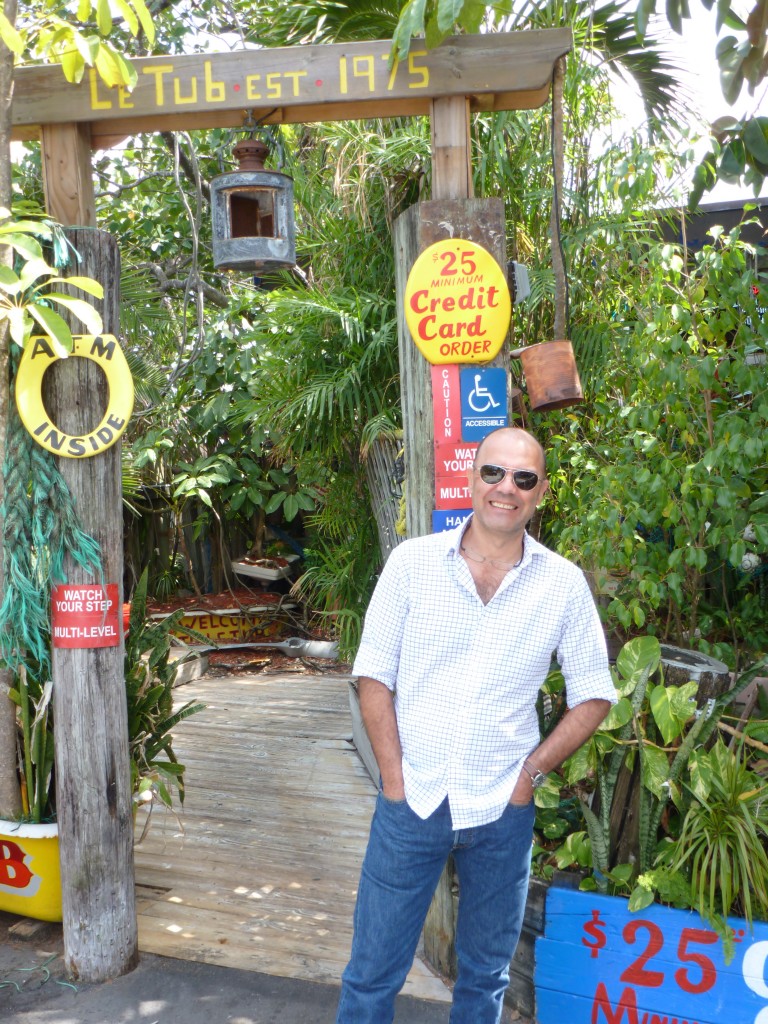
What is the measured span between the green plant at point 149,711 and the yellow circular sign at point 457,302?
1738 millimetres

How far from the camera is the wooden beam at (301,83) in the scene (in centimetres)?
313

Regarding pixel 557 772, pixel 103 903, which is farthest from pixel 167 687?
pixel 557 772

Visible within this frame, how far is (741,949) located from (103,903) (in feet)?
6.82

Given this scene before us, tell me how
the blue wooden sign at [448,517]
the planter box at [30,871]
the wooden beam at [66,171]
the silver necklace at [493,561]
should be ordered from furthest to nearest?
the planter box at [30,871]
the wooden beam at [66,171]
the blue wooden sign at [448,517]
the silver necklace at [493,561]

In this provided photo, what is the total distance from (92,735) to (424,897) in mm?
1487

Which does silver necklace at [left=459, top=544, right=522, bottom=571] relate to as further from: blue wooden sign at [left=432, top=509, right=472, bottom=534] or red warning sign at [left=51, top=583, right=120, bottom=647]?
red warning sign at [left=51, top=583, right=120, bottom=647]

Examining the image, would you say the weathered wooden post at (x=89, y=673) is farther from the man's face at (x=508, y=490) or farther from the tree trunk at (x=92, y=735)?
the man's face at (x=508, y=490)

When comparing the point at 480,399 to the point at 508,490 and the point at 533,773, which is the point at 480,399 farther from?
the point at 533,773

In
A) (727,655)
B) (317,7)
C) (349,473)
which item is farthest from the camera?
(349,473)

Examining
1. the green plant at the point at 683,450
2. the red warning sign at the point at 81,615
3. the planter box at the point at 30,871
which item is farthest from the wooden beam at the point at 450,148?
the planter box at the point at 30,871

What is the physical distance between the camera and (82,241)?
3336 millimetres

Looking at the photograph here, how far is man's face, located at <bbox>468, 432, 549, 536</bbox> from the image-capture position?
94.9 inches

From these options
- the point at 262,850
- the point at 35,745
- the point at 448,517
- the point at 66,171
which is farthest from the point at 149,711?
the point at 66,171

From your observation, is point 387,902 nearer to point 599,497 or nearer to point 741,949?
point 741,949
